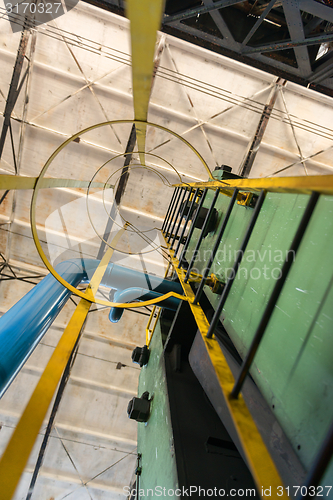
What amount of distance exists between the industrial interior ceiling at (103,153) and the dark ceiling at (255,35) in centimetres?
224

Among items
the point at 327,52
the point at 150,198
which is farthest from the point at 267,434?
the point at 150,198

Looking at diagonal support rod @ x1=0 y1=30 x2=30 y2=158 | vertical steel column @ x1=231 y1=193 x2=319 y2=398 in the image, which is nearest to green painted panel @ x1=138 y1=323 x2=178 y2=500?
vertical steel column @ x1=231 y1=193 x2=319 y2=398

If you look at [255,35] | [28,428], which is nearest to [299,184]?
[28,428]

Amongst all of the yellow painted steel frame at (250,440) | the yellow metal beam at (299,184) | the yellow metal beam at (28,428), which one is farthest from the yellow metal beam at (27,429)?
the yellow metal beam at (299,184)

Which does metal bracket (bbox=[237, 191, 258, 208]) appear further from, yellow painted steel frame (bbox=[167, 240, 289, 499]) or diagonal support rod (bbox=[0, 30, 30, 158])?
diagonal support rod (bbox=[0, 30, 30, 158])

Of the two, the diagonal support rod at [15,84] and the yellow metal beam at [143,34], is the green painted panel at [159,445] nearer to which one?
the yellow metal beam at [143,34]

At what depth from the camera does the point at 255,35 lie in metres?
7.49

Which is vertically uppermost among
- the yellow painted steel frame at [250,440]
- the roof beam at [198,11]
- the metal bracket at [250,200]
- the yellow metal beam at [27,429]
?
the roof beam at [198,11]

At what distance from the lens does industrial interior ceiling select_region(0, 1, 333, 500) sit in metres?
9.51

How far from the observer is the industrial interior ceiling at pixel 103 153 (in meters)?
9.51

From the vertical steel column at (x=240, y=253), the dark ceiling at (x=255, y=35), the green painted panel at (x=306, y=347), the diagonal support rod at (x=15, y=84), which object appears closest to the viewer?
the green painted panel at (x=306, y=347)

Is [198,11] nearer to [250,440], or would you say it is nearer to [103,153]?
[103,153]

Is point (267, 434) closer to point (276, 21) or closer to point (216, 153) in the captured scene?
point (276, 21)

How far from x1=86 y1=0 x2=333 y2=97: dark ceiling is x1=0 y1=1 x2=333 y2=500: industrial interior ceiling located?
2.24m
